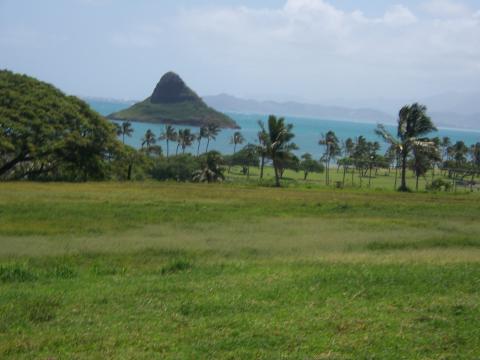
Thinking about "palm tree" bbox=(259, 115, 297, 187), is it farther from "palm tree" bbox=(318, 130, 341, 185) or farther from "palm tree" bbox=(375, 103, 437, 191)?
"palm tree" bbox=(318, 130, 341, 185)

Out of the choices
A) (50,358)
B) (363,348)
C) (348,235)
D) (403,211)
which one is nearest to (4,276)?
(50,358)

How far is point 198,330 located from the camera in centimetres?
673

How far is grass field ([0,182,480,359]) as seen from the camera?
6.32 m

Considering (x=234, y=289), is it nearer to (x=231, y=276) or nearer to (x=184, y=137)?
(x=231, y=276)

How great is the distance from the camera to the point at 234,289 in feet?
28.8

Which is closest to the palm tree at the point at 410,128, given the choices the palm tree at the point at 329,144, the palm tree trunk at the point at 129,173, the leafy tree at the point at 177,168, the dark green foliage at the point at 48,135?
the palm tree trunk at the point at 129,173

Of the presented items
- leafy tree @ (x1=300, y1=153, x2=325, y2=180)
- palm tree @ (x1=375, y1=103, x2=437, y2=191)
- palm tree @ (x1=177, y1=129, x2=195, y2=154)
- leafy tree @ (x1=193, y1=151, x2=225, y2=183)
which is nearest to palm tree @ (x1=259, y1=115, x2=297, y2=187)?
palm tree @ (x1=375, y1=103, x2=437, y2=191)

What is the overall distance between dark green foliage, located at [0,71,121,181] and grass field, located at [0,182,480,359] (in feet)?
68.4

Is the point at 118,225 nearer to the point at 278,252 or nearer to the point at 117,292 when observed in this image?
the point at 278,252

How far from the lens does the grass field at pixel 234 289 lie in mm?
6316

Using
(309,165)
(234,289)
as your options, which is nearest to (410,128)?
(234,289)

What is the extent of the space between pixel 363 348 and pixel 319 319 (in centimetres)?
96

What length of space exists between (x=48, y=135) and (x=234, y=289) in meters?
34.0

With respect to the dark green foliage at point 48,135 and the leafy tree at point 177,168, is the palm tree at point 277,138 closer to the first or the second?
the dark green foliage at point 48,135
